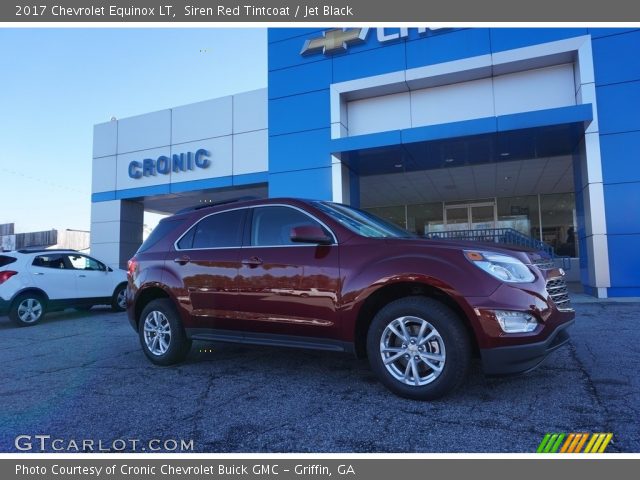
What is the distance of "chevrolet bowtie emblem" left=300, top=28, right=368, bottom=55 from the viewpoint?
1166cm

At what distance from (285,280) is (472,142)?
8.64 m

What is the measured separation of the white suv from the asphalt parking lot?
376 centimetres

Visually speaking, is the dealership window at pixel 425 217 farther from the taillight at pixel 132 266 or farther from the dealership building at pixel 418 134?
the taillight at pixel 132 266

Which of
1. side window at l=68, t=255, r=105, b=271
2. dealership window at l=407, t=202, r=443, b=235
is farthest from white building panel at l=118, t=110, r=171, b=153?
dealership window at l=407, t=202, r=443, b=235

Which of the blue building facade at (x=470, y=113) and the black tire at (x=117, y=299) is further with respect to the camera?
the black tire at (x=117, y=299)

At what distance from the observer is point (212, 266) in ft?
14.6

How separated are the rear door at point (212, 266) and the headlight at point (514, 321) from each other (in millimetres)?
2384

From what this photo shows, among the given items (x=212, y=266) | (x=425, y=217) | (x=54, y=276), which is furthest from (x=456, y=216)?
(x=212, y=266)

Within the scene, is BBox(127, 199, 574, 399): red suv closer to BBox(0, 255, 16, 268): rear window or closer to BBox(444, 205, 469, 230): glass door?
BBox(0, 255, 16, 268): rear window

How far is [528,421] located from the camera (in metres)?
2.95

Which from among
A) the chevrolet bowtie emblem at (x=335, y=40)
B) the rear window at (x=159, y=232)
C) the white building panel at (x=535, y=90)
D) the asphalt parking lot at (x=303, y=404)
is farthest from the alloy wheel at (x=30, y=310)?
the white building panel at (x=535, y=90)

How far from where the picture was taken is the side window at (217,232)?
14.8ft

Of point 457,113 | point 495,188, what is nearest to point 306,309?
point 457,113

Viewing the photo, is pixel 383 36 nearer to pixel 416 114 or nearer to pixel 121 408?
pixel 416 114
